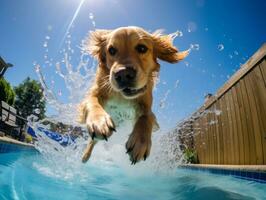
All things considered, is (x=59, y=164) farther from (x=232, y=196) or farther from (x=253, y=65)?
(x=253, y=65)

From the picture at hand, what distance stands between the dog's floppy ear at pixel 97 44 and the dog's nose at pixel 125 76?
3.90ft

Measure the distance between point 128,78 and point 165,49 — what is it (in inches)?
59.4

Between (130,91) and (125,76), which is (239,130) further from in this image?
(125,76)

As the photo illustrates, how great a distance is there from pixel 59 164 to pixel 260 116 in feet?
11.7

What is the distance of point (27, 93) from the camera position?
119 feet

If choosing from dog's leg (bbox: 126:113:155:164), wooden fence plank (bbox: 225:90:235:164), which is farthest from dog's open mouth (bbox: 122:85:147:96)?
wooden fence plank (bbox: 225:90:235:164)

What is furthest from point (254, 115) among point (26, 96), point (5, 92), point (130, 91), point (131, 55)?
point (26, 96)

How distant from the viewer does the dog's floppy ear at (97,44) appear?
157 inches

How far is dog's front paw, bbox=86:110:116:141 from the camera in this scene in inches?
84.4

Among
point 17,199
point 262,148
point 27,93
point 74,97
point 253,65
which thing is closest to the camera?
point 17,199

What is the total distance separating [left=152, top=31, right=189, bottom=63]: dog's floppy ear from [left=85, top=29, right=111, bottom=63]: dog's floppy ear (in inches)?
28.6

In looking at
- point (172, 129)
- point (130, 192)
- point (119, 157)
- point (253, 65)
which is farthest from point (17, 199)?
point (172, 129)

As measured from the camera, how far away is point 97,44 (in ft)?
13.5

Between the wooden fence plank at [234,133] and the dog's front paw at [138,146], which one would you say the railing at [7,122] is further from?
the dog's front paw at [138,146]
